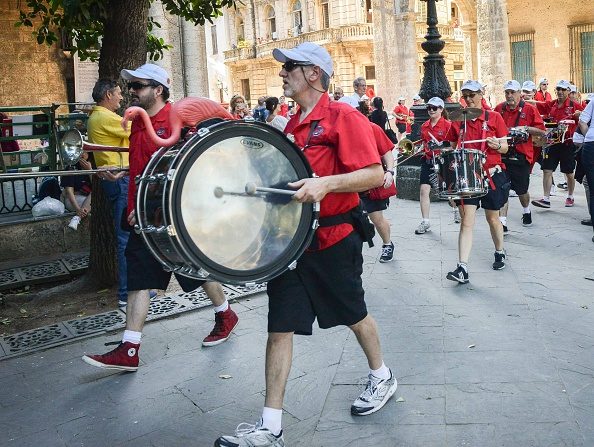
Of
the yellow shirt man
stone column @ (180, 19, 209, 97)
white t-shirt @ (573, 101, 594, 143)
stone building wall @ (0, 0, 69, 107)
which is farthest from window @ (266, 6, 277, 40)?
the yellow shirt man

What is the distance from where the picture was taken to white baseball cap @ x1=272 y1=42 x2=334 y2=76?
12.7ft

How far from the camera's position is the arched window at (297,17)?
5084 cm

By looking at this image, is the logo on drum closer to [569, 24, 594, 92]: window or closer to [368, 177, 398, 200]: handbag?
[368, 177, 398, 200]: handbag

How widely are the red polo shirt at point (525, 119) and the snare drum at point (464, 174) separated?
105 inches

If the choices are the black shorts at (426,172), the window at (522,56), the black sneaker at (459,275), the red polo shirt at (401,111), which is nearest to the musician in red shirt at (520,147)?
the black shorts at (426,172)

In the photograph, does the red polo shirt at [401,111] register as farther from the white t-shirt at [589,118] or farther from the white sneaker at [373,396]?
the white sneaker at [373,396]

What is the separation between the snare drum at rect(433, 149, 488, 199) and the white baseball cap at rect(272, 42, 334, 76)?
344cm

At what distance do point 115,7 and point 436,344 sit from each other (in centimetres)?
439

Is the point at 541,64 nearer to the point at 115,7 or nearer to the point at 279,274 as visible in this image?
the point at 115,7

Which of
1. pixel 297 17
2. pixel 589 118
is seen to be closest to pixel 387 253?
pixel 589 118

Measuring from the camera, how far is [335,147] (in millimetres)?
3902

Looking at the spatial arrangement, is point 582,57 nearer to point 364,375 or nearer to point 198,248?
point 364,375

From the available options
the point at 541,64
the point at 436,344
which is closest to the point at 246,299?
the point at 436,344

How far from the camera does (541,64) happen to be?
26797 mm
